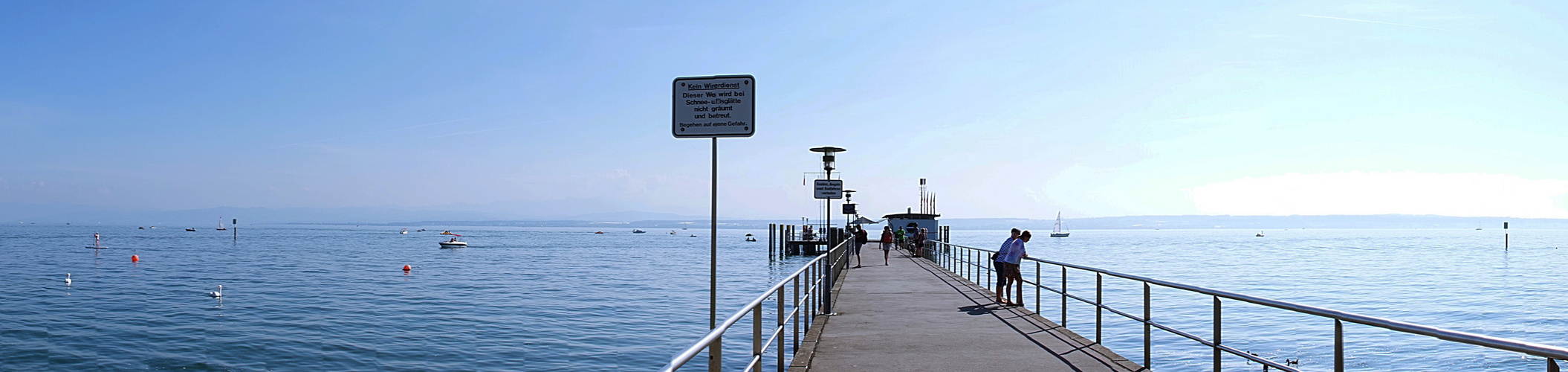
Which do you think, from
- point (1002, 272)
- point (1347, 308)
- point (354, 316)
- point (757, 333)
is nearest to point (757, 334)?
point (757, 333)

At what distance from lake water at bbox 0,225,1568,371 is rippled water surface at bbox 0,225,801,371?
8cm

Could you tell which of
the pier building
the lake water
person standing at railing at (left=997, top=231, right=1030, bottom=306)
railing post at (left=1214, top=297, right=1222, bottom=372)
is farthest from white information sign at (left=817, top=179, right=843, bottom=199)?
railing post at (left=1214, top=297, right=1222, bottom=372)

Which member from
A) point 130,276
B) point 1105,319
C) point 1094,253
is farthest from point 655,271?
point 1094,253

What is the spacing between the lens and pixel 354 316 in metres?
21.4

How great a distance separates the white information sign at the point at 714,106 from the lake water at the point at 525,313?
850 cm

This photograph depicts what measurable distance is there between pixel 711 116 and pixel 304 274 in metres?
37.0

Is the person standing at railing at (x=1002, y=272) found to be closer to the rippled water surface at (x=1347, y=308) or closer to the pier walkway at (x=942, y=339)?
the pier walkway at (x=942, y=339)

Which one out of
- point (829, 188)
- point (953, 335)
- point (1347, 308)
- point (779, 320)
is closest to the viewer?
point (779, 320)

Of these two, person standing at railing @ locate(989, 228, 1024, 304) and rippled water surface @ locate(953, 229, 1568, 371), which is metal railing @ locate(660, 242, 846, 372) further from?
rippled water surface @ locate(953, 229, 1568, 371)

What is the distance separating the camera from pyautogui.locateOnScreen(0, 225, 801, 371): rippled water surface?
15031 millimetres

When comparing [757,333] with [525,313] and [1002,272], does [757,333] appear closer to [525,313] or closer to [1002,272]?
[1002,272]

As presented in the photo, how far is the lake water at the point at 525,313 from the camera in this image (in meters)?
15.1

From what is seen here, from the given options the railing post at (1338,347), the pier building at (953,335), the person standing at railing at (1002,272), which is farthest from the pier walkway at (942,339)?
the railing post at (1338,347)

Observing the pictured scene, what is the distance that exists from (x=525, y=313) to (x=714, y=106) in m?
17.4
